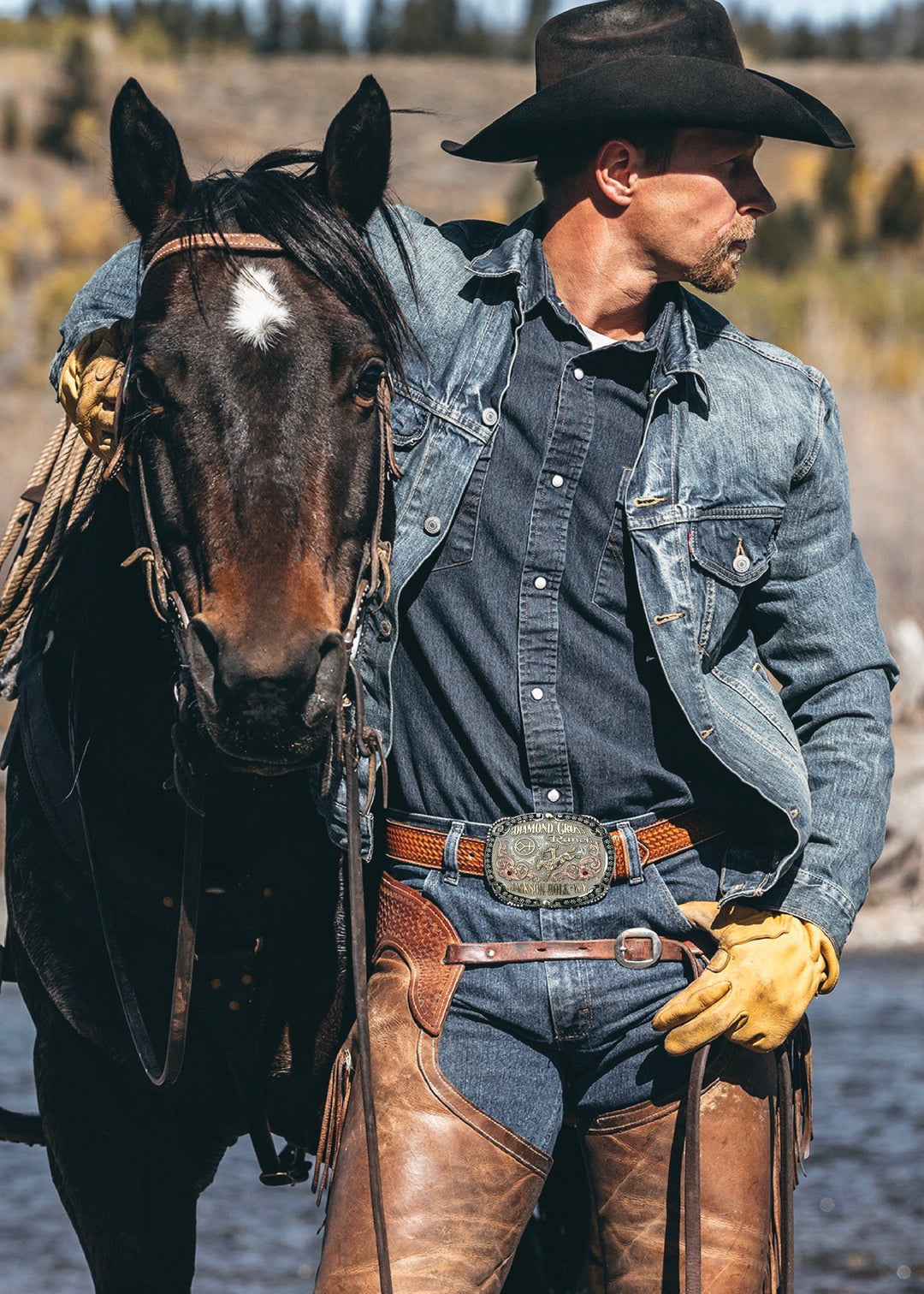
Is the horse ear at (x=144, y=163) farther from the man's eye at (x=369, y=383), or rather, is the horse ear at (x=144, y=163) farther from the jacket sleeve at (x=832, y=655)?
the jacket sleeve at (x=832, y=655)

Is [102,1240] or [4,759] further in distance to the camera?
[4,759]

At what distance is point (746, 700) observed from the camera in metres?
2.49

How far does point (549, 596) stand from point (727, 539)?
284 mm

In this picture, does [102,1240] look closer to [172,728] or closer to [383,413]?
[172,728]

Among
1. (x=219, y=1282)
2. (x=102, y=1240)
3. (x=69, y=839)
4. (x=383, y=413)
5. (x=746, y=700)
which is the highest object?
(x=383, y=413)

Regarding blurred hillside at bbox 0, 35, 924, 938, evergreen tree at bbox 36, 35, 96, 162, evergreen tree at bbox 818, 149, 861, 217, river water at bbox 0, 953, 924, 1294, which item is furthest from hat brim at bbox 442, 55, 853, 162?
evergreen tree at bbox 36, 35, 96, 162

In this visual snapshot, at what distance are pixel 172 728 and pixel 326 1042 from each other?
2.08 ft

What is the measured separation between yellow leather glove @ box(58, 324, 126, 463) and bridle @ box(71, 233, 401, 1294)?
3.3 inches

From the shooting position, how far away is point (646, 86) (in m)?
2.40

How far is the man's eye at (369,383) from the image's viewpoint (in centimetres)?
221

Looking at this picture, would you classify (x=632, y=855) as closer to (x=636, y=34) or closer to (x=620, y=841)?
(x=620, y=841)

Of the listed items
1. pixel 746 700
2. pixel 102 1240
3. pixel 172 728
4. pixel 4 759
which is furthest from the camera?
pixel 4 759

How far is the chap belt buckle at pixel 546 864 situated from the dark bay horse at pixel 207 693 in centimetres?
31

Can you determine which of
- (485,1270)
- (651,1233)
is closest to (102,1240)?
(485,1270)
